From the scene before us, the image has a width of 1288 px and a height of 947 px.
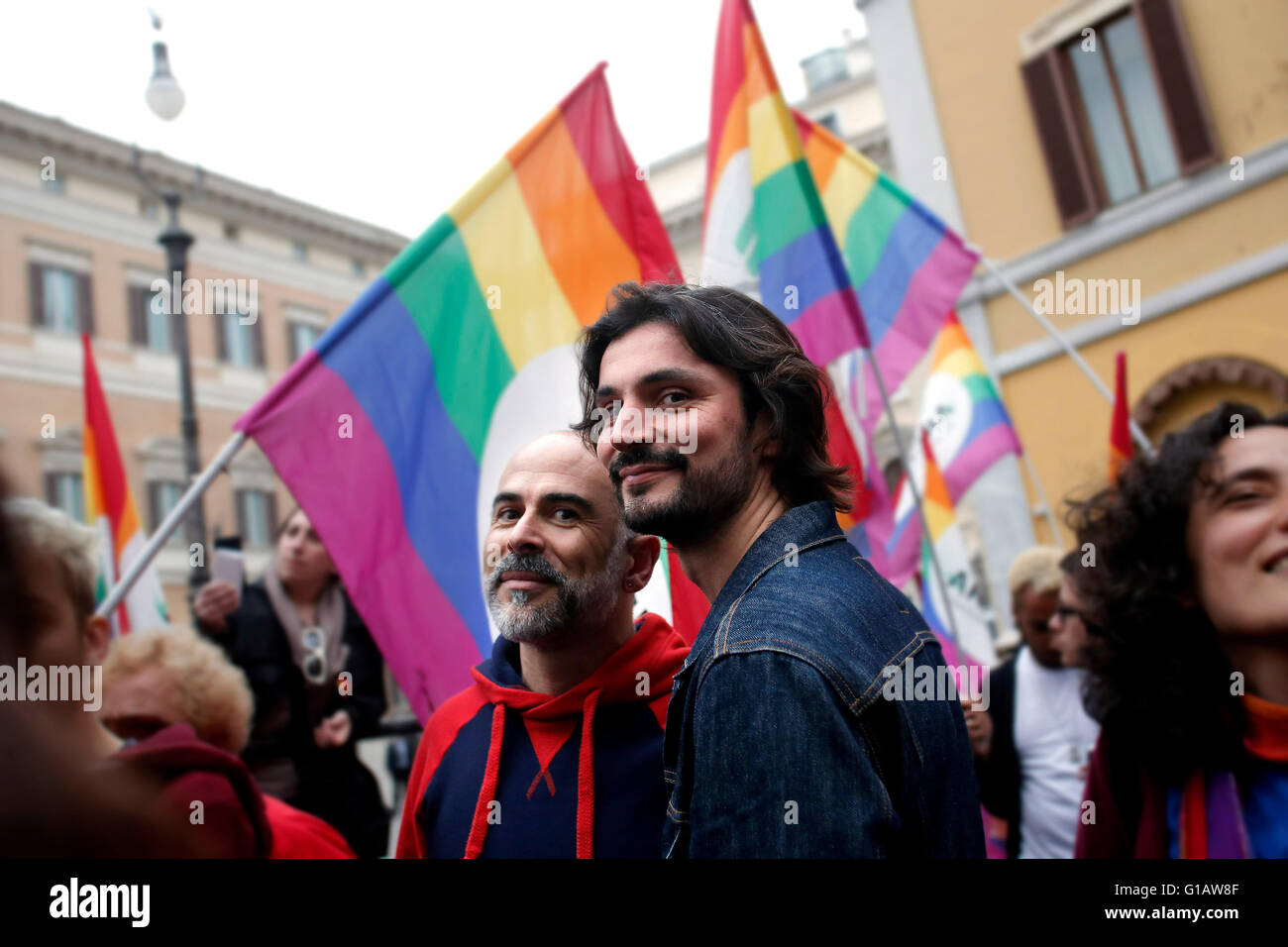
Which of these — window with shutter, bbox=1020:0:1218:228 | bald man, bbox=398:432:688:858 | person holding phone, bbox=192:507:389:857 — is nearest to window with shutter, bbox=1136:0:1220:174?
window with shutter, bbox=1020:0:1218:228

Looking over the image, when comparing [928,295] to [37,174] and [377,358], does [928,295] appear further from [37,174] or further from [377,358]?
[37,174]

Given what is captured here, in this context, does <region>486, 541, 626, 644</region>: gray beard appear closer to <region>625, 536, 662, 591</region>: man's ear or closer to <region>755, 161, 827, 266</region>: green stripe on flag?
<region>625, 536, 662, 591</region>: man's ear

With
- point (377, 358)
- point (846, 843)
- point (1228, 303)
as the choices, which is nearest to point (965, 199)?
point (1228, 303)

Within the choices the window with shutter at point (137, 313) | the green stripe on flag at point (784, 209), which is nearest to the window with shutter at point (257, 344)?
the window with shutter at point (137, 313)

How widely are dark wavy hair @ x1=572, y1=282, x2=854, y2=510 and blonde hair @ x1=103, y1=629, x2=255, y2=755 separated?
1.37 metres

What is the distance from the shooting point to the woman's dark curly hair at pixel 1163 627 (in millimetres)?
2020

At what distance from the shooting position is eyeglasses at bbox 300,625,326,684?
3.72 metres

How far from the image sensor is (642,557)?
229 centimetres

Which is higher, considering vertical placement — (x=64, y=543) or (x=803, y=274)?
(x=803, y=274)

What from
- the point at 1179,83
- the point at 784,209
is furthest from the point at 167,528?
the point at 1179,83

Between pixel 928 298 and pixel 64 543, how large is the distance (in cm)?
446

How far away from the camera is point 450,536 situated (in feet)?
10.3
